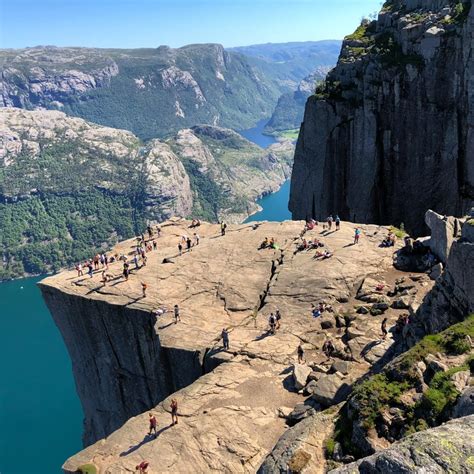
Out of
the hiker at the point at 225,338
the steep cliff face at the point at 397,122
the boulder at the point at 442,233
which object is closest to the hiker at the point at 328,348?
the hiker at the point at 225,338

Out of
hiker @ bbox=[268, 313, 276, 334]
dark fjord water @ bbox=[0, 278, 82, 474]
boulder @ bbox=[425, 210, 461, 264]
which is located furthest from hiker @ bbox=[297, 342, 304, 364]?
dark fjord water @ bbox=[0, 278, 82, 474]

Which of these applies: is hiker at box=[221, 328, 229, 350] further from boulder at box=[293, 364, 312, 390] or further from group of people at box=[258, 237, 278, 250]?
group of people at box=[258, 237, 278, 250]

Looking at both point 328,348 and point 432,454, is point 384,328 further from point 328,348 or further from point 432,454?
point 432,454

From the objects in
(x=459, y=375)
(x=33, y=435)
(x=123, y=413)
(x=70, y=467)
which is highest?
(x=459, y=375)

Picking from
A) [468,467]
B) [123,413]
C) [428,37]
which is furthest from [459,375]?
[428,37]

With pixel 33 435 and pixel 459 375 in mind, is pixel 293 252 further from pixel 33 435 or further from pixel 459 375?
pixel 33 435

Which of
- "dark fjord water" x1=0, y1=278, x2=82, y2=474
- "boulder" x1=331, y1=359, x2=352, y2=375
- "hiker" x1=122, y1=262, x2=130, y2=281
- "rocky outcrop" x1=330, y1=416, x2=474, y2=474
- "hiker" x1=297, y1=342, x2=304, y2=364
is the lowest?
"dark fjord water" x1=0, y1=278, x2=82, y2=474
